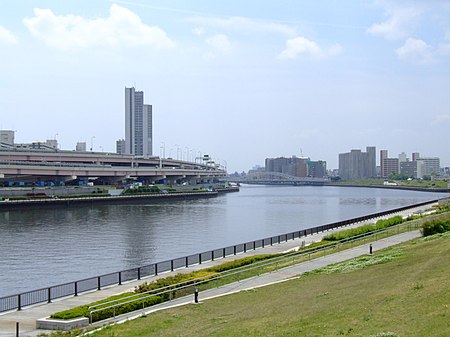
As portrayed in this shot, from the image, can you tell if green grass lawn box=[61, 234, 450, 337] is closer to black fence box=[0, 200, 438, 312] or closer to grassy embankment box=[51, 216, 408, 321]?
grassy embankment box=[51, 216, 408, 321]

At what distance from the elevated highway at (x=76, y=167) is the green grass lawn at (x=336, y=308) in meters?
79.2

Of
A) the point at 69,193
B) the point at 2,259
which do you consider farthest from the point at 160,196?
the point at 2,259

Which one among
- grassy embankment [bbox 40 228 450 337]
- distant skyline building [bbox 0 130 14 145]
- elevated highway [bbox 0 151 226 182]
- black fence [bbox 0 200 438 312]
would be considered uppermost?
distant skyline building [bbox 0 130 14 145]

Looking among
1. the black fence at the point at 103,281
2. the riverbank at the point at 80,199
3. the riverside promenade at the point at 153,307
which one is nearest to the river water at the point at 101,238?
the riverbank at the point at 80,199

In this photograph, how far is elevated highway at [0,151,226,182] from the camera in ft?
314

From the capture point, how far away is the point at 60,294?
21.9 m

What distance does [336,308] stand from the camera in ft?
46.7

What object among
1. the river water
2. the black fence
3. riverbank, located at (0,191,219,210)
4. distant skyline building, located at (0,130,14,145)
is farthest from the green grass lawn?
distant skyline building, located at (0,130,14,145)

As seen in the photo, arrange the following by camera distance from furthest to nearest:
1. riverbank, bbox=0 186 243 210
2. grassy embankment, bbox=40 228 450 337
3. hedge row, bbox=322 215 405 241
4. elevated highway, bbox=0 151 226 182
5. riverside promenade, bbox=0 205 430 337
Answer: elevated highway, bbox=0 151 226 182, riverbank, bbox=0 186 243 210, hedge row, bbox=322 215 405 241, riverside promenade, bbox=0 205 430 337, grassy embankment, bbox=40 228 450 337

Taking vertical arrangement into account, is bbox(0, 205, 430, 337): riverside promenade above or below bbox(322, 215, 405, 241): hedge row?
below

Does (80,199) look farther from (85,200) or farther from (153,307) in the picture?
(153,307)

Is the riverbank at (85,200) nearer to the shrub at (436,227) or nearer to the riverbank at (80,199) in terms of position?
the riverbank at (80,199)

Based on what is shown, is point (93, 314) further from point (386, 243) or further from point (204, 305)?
point (386, 243)

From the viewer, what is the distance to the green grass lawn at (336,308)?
11.7 meters
